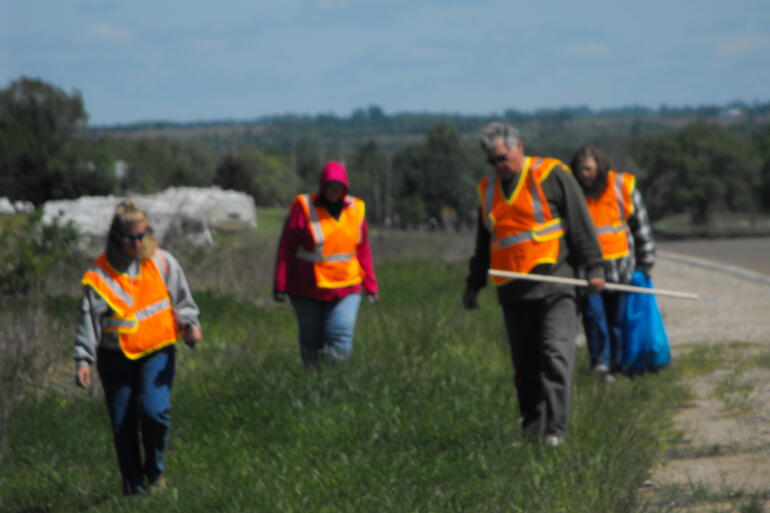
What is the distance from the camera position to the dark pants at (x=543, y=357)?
697 centimetres

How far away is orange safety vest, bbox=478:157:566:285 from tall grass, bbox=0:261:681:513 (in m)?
0.93

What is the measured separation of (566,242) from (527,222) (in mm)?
292

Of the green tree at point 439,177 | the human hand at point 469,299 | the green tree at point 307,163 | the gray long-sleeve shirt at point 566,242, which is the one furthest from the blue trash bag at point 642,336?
the green tree at point 307,163

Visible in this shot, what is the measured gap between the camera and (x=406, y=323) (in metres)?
10.3

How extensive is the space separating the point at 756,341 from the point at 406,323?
321 cm

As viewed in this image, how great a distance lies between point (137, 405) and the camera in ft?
21.1

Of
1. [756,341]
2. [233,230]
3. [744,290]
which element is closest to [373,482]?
[756,341]

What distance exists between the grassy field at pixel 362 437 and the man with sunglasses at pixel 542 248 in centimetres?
31

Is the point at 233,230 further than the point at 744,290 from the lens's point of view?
Yes

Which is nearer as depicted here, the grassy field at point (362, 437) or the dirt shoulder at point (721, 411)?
the grassy field at point (362, 437)

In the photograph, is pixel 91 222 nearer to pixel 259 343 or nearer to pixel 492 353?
pixel 259 343

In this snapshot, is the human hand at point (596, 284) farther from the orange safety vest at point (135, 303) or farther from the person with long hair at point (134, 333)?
the orange safety vest at point (135, 303)

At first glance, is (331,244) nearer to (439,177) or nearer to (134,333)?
(134,333)

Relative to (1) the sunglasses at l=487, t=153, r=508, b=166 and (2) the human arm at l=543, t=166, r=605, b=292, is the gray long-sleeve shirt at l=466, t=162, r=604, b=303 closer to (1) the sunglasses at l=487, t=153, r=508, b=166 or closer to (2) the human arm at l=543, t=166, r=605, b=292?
(2) the human arm at l=543, t=166, r=605, b=292
